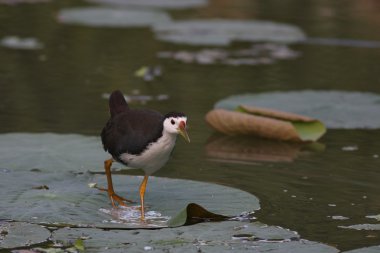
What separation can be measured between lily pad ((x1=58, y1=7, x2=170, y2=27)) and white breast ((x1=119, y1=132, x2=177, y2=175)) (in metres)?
7.03

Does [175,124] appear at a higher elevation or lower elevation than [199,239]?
higher

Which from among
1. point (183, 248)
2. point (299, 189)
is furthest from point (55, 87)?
point (183, 248)

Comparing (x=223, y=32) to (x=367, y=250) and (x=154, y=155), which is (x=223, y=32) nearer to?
(x=154, y=155)

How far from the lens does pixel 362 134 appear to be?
8164 mm

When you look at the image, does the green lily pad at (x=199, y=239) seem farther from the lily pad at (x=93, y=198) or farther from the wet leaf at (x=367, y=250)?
the lily pad at (x=93, y=198)

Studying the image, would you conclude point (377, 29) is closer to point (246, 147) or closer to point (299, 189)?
point (246, 147)

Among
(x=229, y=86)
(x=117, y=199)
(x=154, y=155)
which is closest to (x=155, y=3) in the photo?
(x=229, y=86)

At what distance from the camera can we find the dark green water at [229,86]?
618 centimetres

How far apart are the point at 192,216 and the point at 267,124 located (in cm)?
248

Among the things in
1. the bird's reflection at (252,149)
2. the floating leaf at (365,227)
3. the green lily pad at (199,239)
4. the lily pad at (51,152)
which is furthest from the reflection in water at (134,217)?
the bird's reflection at (252,149)

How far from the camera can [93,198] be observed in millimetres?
5734

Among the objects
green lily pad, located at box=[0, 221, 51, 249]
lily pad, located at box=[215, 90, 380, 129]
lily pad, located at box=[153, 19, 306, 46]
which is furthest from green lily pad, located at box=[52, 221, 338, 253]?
lily pad, located at box=[153, 19, 306, 46]

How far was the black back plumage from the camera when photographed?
5430mm

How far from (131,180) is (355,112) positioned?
8.79ft
